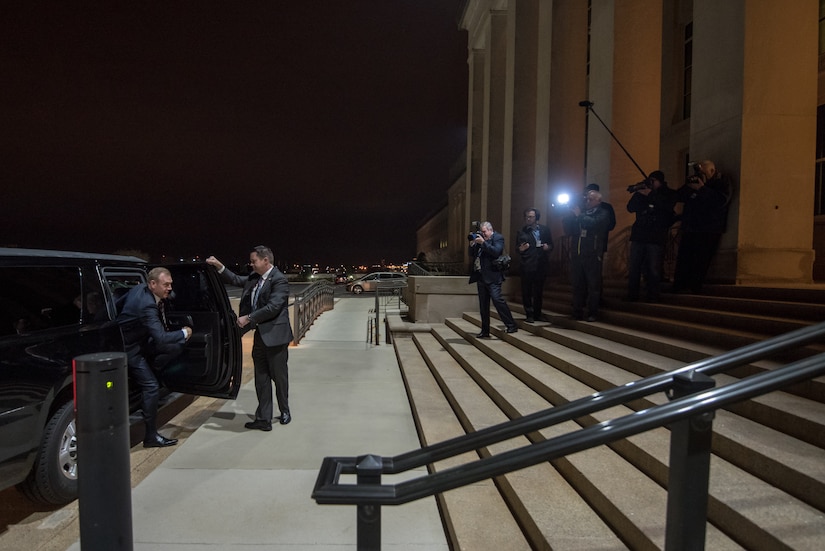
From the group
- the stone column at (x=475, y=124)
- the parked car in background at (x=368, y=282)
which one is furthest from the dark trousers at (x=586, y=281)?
the parked car in background at (x=368, y=282)

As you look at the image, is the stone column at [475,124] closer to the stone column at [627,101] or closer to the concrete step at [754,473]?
the stone column at [627,101]

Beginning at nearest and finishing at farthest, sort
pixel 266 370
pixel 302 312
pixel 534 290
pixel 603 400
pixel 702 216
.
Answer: pixel 603 400 → pixel 266 370 → pixel 702 216 → pixel 534 290 → pixel 302 312

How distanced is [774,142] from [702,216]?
3.92 feet

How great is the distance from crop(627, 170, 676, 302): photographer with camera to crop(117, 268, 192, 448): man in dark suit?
217 inches

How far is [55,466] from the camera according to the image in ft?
10.4

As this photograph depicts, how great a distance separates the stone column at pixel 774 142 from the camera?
5566mm

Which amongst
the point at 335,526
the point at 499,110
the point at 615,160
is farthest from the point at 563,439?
the point at 499,110

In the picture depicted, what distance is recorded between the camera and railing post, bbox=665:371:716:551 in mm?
1385

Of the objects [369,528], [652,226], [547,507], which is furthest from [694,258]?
[369,528]

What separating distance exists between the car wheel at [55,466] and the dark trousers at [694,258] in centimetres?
658

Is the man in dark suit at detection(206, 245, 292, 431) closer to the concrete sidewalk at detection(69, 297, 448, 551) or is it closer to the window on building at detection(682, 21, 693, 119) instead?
the concrete sidewalk at detection(69, 297, 448, 551)

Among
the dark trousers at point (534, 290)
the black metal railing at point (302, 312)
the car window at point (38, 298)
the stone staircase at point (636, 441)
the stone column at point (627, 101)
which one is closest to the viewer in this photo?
the stone staircase at point (636, 441)

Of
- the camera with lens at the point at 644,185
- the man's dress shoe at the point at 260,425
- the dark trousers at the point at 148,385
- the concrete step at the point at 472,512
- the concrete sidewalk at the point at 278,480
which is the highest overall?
the camera with lens at the point at 644,185

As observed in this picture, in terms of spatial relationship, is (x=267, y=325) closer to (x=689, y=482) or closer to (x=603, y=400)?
(x=603, y=400)
